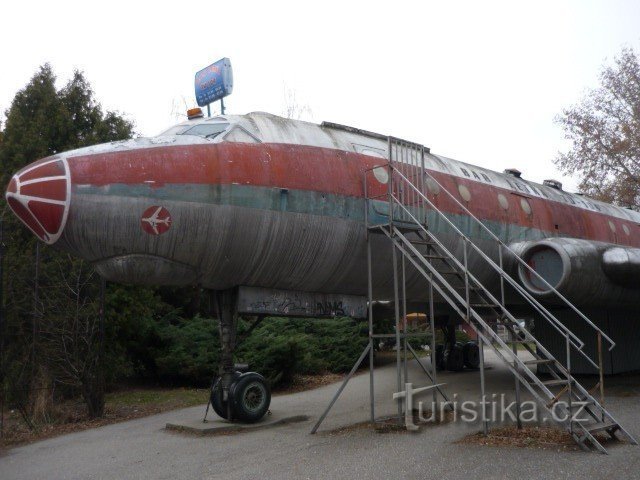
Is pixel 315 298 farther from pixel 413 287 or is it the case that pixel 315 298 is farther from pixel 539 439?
pixel 539 439

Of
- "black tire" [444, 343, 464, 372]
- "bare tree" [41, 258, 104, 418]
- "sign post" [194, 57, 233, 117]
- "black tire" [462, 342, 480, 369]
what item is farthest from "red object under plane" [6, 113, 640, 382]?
"black tire" [462, 342, 480, 369]

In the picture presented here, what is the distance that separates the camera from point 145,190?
25.5 ft

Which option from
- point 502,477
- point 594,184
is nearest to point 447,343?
point 502,477

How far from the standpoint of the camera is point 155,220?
7.77 m

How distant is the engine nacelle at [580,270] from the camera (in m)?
10.0

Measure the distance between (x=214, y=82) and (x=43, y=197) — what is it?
5.47 metres

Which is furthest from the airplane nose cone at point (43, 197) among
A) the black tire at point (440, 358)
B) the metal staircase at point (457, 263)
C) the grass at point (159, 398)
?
the black tire at point (440, 358)

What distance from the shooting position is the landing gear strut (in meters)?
9.63

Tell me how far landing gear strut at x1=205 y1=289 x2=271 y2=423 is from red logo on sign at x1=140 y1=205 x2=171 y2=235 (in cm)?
196

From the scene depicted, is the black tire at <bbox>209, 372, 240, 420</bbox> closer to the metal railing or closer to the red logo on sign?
A: the red logo on sign

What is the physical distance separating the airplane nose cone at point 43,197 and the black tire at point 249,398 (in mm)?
3849

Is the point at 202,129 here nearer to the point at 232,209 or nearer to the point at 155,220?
the point at 232,209

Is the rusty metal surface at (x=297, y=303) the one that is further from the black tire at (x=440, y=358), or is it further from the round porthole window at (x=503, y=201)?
the black tire at (x=440, y=358)

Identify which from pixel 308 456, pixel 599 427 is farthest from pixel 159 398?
pixel 599 427
